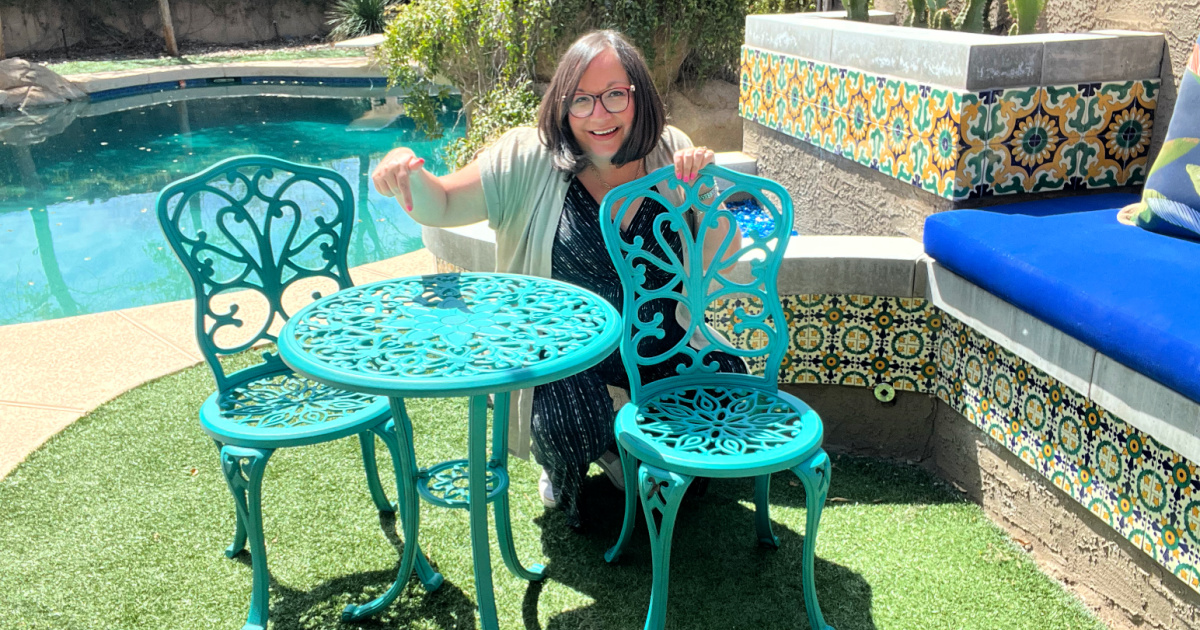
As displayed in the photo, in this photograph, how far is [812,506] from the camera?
216 centimetres

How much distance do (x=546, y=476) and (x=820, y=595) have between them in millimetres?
856

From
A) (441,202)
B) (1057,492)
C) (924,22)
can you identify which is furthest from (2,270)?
(1057,492)

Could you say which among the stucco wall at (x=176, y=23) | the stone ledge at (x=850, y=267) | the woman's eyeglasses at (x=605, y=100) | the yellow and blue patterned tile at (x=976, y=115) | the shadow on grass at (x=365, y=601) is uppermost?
the stucco wall at (x=176, y=23)

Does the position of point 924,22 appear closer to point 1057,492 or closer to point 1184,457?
point 1057,492

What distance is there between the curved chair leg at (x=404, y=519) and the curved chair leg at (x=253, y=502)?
0.20 metres

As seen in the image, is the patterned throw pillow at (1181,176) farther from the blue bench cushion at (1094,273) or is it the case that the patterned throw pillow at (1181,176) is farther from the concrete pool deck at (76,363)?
the concrete pool deck at (76,363)

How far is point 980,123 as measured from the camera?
113 inches

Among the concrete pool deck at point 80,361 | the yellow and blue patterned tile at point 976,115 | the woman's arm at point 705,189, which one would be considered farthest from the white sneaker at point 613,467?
the concrete pool deck at point 80,361

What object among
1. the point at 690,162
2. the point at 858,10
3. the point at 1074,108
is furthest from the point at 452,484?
the point at 858,10

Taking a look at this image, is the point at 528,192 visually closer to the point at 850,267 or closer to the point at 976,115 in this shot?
the point at 850,267

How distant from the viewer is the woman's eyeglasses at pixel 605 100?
8.37ft

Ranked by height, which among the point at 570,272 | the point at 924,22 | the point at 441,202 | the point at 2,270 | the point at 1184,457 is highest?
the point at 924,22

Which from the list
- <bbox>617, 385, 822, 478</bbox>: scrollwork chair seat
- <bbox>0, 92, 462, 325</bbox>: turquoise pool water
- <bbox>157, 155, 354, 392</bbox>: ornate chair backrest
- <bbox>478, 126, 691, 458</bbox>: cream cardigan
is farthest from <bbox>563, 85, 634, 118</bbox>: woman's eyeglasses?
→ <bbox>0, 92, 462, 325</bbox>: turquoise pool water

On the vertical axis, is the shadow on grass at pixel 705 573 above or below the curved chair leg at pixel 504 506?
below
